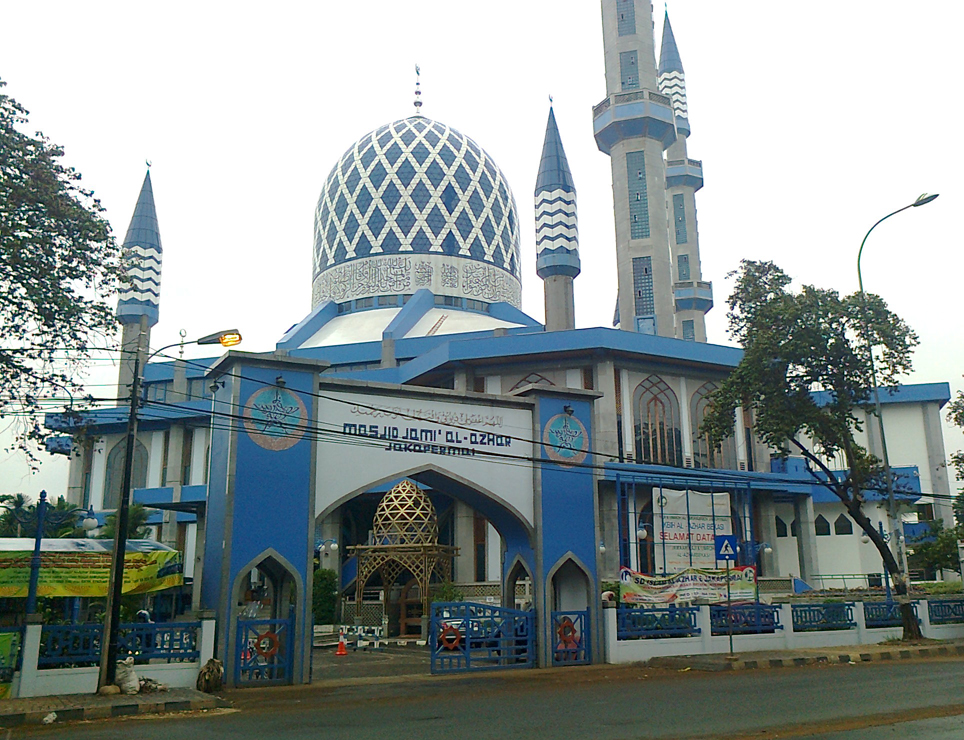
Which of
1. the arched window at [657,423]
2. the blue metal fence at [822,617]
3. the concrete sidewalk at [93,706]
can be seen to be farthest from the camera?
the arched window at [657,423]

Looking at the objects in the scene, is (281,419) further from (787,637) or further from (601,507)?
(601,507)

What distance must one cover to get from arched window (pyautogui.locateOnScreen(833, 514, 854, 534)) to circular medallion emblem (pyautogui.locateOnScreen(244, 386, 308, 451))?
28.7m

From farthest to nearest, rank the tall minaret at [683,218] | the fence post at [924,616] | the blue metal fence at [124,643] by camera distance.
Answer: the tall minaret at [683,218]
the fence post at [924,616]
the blue metal fence at [124,643]

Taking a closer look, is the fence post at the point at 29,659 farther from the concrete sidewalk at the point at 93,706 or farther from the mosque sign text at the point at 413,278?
the mosque sign text at the point at 413,278

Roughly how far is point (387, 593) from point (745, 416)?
14250 millimetres

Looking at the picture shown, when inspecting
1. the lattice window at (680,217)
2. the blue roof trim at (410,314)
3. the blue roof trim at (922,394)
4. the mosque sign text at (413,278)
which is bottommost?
the blue roof trim at (922,394)

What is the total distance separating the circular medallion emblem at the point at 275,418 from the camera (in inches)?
629

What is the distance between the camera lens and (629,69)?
44.0 m

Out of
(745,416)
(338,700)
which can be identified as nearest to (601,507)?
(745,416)

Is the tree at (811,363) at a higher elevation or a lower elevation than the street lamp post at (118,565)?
higher

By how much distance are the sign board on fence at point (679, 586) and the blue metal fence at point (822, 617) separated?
102 cm

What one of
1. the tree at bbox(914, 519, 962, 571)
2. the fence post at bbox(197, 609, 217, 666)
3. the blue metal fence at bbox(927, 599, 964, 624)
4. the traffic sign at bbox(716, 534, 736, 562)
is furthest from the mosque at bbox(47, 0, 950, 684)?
the blue metal fence at bbox(927, 599, 964, 624)

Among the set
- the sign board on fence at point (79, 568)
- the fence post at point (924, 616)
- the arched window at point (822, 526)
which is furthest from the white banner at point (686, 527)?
the sign board on fence at point (79, 568)

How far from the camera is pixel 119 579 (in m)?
13.5
